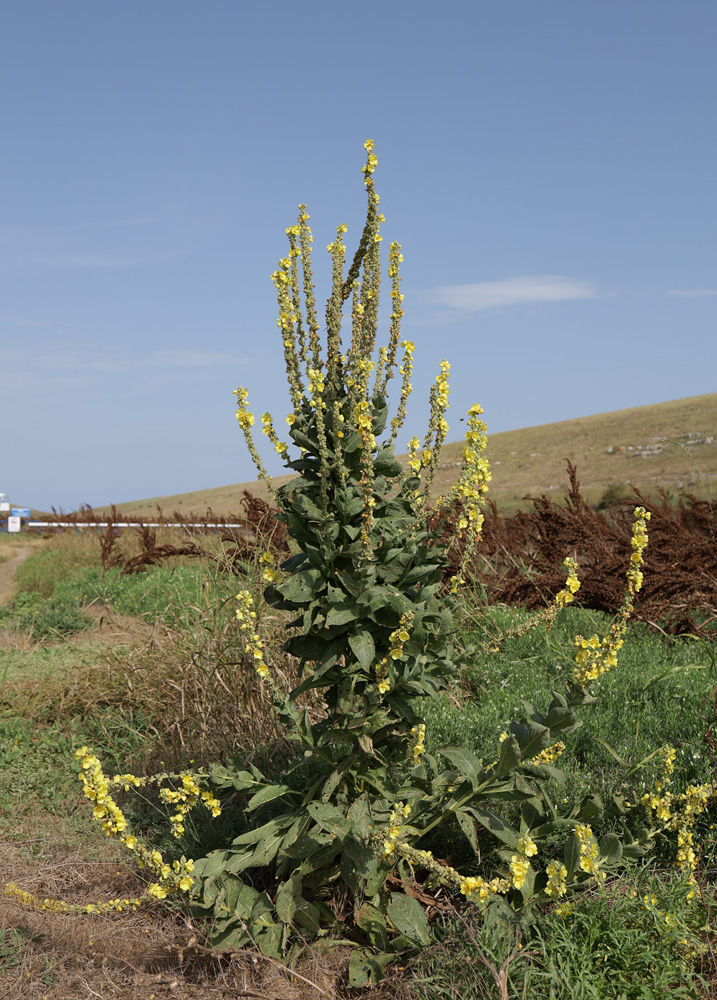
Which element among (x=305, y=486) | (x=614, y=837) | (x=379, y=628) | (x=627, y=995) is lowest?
(x=627, y=995)

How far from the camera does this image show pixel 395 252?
282 centimetres

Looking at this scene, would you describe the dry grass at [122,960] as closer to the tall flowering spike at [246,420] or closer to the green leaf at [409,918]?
the green leaf at [409,918]

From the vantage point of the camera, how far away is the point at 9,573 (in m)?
14.1

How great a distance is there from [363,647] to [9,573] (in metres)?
13.5

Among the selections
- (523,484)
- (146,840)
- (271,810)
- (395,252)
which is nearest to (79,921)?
(146,840)

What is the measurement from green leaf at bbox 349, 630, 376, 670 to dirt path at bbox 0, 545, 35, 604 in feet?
31.7

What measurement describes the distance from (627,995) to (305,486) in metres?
1.92

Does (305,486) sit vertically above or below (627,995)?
above

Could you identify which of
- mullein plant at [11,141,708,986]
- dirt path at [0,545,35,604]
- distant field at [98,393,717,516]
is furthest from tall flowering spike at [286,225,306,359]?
distant field at [98,393,717,516]

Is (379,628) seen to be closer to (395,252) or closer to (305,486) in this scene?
(305,486)

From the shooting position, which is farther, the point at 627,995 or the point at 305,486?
the point at 305,486

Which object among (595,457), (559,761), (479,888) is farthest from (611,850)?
(595,457)

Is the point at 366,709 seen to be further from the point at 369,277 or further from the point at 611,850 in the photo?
the point at 369,277

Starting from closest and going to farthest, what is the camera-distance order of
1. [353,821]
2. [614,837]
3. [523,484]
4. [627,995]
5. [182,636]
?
[627,995]
[353,821]
[614,837]
[182,636]
[523,484]
